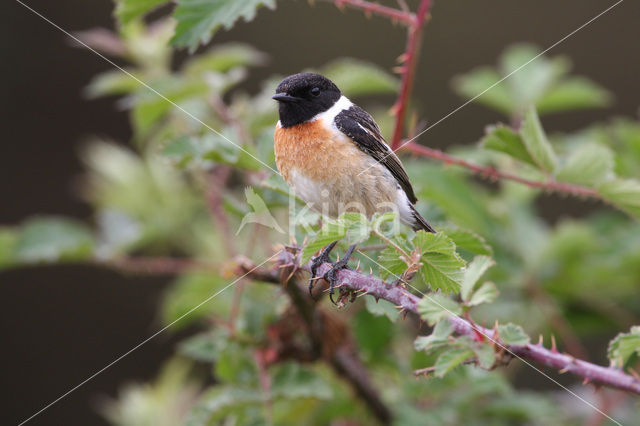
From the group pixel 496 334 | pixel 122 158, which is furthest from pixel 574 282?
pixel 122 158

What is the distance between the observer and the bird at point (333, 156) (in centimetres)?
219

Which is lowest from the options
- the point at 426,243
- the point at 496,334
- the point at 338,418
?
the point at 338,418

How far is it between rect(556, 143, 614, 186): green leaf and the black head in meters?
0.77

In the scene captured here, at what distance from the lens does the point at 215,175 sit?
2.52m

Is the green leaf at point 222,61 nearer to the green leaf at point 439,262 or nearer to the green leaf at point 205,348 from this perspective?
the green leaf at point 205,348

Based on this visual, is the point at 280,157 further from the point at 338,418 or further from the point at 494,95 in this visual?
the point at 494,95

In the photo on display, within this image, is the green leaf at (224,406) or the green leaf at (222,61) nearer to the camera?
the green leaf at (224,406)

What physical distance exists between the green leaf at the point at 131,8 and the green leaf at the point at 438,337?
4.13 feet

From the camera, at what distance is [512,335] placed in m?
1.44

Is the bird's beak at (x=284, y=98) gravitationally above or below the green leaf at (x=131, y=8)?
below

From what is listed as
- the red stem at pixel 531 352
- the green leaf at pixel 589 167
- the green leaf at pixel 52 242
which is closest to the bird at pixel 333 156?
the green leaf at pixel 589 167

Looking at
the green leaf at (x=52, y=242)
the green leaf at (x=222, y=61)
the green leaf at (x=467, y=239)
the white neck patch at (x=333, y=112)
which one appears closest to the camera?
the green leaf at (x=467, y=239)

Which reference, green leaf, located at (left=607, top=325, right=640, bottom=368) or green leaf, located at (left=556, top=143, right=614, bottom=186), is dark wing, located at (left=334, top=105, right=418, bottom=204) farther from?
green leaf, located at (left=607, top=325, right=640, bottom=368)

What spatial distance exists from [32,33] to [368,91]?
443 cm
